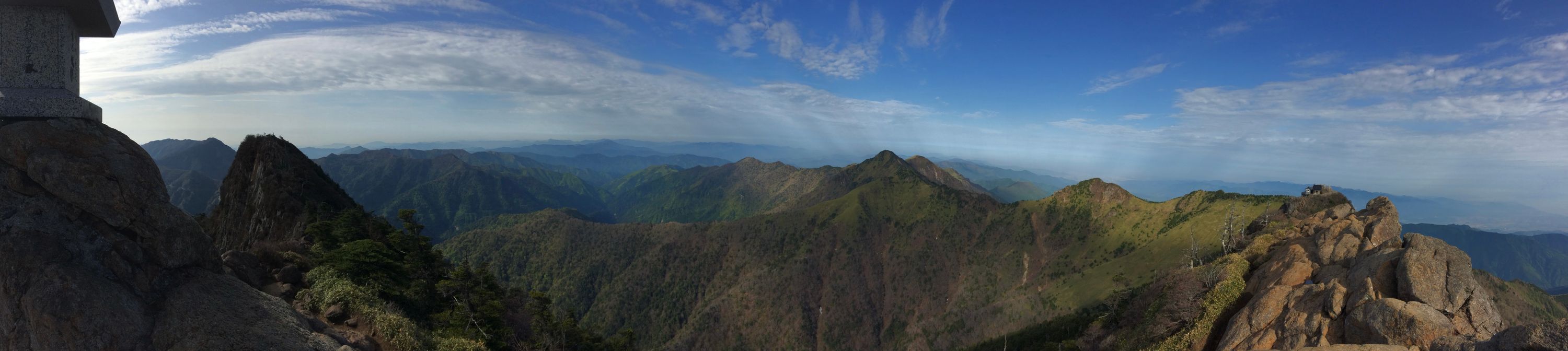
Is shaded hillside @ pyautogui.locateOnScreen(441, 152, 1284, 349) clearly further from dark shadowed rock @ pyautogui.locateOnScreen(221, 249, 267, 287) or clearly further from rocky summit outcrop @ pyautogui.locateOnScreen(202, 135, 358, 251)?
dark shadowed rock @ pyautogui.locateOnScreen(221, 249, 267, 287)

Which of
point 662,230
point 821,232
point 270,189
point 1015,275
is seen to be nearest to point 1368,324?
point 270,189

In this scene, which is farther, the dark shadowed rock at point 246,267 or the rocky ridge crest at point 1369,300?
the dark shadowed rock at point 246,267

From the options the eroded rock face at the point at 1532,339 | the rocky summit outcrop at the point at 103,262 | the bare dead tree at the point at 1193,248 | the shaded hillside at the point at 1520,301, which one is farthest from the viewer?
the bare dead tree at the point at 1193,248

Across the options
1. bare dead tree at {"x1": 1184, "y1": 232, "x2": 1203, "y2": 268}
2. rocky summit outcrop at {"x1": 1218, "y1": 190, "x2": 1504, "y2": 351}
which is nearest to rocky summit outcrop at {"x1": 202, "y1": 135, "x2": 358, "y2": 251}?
rocky summit outcrop at {"x1": 1218, "y1": 190, "x2": 1504, "y2": 351}

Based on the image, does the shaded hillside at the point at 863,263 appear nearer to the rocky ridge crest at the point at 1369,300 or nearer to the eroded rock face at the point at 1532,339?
the rocky ridge crest at the point at 1369,300

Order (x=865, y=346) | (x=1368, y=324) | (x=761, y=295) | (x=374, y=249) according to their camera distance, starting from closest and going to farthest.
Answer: (x=1368, y=324), (x=374, y=249), (x=865, y=346), (x=761, y=295)

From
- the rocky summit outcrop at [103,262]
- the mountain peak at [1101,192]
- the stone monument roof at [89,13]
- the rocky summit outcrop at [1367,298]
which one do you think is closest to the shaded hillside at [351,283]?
the rocky summit outcrop at [103,262]

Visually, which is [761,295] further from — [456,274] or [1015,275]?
[456,274]
